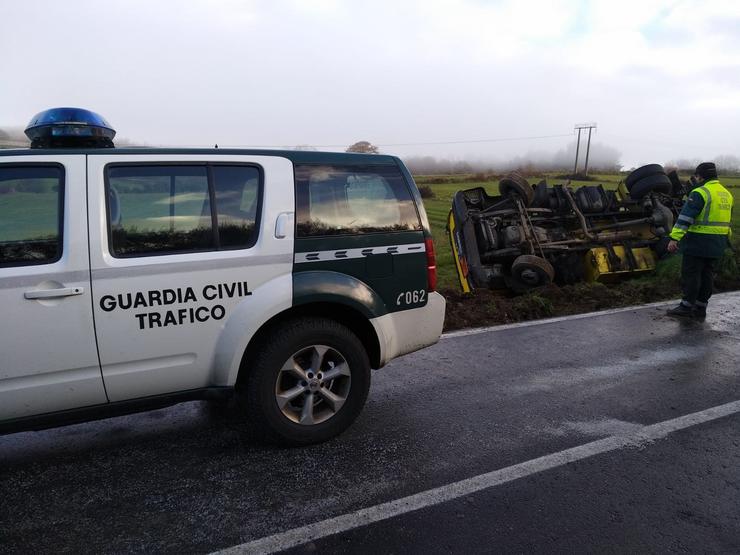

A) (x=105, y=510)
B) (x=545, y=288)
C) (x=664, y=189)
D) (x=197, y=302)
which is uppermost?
(x=664, y=189)

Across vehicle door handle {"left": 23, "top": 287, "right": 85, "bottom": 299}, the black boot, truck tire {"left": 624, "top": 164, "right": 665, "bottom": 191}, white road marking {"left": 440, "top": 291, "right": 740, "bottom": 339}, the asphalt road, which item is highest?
truck tire {"left": 624, "top": 164, "right": 665, "bottom": 191}

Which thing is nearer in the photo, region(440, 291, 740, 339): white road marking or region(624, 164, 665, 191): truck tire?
region(440, 291, 740, 339): white road marking

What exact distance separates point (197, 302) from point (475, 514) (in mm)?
1857

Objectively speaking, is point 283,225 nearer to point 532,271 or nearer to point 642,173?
point 532,271

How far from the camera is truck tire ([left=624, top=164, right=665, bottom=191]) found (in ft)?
32.0

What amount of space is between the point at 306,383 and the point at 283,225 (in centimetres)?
99

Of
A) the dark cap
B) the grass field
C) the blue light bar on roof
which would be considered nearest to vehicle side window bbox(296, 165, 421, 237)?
the blue light bar on roof

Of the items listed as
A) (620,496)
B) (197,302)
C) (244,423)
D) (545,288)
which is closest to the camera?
(620,496)

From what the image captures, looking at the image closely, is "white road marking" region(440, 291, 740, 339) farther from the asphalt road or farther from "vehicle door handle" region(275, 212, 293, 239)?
"vehicle door handle" region(275, 212, 293, 239)

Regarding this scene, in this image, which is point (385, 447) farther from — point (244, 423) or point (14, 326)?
point (14, 326)

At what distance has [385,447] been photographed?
3.46 m

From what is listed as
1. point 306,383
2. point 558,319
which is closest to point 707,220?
point 558,319

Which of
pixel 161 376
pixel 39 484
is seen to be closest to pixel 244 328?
pixel 161 376

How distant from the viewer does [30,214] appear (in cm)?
280
